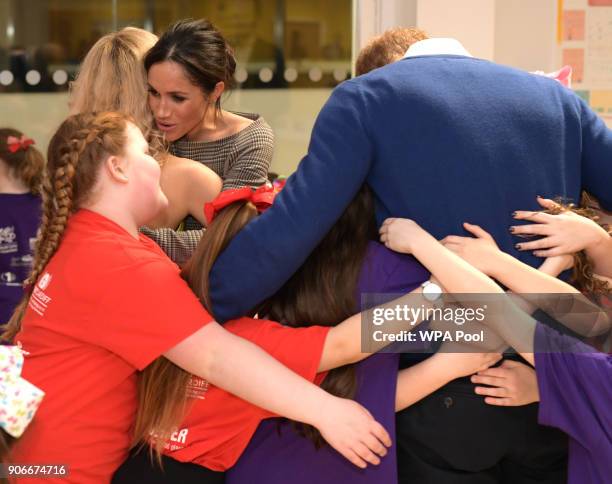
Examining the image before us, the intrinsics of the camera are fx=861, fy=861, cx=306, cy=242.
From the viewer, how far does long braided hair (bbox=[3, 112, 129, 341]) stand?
5.83 ft

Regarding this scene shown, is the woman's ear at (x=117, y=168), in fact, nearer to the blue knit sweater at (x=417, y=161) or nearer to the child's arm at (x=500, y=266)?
the blue knit sweater at (x=417, y=161)

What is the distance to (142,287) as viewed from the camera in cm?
168

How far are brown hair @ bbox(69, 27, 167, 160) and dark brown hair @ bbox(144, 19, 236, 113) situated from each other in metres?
0.09

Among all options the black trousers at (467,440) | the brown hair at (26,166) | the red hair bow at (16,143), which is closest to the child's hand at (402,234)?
the black trousers at (467,440)

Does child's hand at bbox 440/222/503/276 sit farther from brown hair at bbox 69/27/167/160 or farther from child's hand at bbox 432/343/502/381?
brown hair at bbox 69/27/167/160

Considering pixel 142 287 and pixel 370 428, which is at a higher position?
pixel 142 287

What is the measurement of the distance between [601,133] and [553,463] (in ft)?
2.31

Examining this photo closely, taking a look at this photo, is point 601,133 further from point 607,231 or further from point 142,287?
point 142,287

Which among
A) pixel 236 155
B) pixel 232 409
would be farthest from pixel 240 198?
pixel 236 155

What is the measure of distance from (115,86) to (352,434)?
1.30 m

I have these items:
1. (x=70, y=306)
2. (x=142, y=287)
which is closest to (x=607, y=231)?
(x=142, y=287)

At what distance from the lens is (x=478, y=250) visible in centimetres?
171

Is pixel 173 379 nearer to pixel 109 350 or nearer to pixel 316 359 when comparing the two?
pixel 109 350

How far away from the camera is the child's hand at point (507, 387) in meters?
1.74
